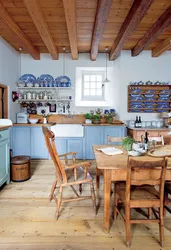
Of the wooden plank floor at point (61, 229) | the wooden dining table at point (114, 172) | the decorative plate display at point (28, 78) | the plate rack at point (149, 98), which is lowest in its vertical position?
the wooden plank floor at point (61, 229)

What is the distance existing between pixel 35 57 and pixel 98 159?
3723 millimetres

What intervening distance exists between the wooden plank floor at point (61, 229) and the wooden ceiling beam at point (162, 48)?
3.32 meters

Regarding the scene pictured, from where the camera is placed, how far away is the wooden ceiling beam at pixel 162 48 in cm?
380

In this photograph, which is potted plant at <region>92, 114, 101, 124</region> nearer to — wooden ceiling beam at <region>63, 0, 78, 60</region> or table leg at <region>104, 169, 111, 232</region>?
wooden ceiling beam at <region>63, 0, 78, 60</region>

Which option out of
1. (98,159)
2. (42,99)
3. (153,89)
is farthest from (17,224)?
(153,89)

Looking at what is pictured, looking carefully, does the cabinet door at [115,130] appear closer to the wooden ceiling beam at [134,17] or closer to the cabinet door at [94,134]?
the cabinet door at [94,134]

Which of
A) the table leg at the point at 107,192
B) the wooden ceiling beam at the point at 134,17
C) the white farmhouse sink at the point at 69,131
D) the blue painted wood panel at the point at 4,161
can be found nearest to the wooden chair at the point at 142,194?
the table leg at the point at 107,192

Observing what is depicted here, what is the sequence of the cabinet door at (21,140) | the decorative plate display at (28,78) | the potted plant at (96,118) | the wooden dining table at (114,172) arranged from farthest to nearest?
the decorative plate display at (28,78)
the potted plant at (96,118)
the cabinet door at (21,140)
the wooden dining table at (114,172)

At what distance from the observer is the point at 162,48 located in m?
4.06

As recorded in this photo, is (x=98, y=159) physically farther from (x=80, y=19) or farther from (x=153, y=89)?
(x=153, y=89)

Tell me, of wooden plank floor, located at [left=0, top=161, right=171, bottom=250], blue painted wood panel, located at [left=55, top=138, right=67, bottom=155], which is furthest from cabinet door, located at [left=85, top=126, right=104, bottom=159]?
wooden plank floor, located at [left=0, top=161, right=171, bottom=250]

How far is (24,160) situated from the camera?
123 inches

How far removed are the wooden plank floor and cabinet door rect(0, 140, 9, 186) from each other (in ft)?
0.98

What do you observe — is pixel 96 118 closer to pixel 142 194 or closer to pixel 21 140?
pixel 21 140
